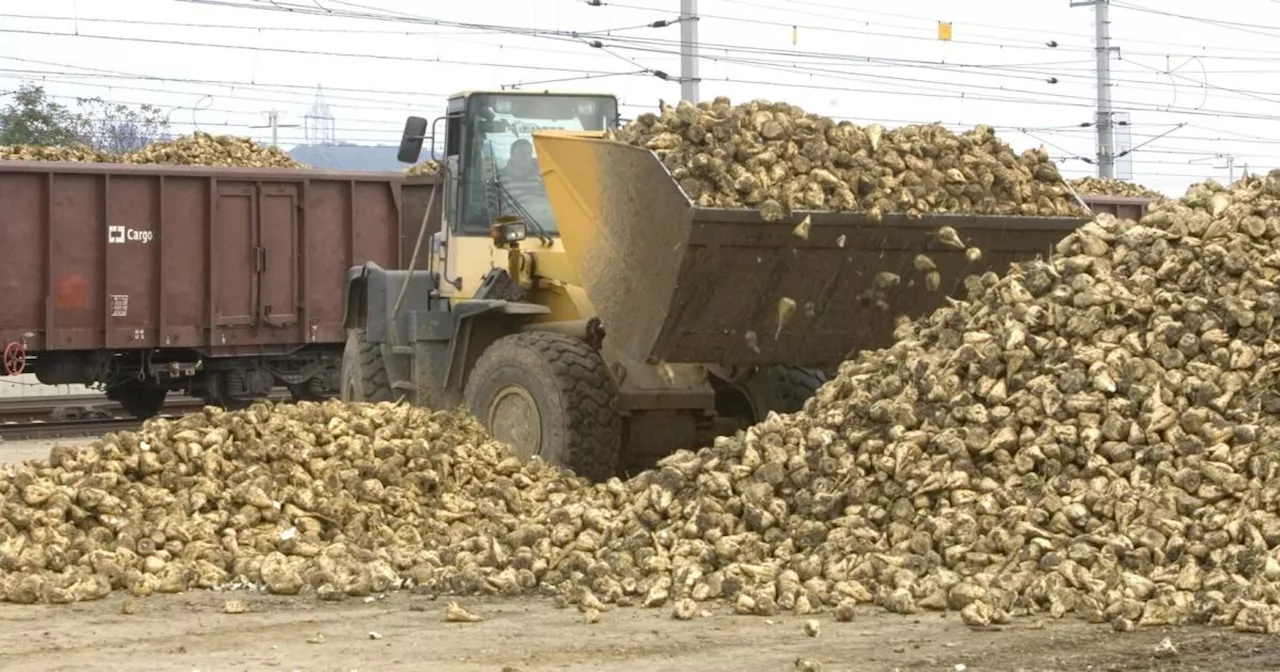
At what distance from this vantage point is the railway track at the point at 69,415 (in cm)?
1686

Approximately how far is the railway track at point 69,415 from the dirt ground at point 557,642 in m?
9.88

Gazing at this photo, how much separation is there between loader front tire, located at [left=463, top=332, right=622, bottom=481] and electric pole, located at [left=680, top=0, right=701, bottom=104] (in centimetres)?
1279

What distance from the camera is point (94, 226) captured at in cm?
1734

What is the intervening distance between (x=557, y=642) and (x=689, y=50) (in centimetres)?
1729

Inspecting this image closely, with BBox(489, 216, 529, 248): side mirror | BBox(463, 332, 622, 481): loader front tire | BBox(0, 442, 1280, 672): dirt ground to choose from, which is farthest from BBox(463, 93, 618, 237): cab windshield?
BBox(0, 442, 1280, 672): dirt ground

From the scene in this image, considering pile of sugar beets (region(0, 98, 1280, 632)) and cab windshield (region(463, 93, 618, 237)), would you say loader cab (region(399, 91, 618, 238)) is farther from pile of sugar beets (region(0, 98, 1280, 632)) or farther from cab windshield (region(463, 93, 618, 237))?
pile of sugar beets (region(0, 98, 1280, 632))

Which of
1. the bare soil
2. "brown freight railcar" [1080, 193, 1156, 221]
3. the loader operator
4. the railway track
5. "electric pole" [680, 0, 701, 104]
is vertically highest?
"electric pole" [680, 0, 701, 104]

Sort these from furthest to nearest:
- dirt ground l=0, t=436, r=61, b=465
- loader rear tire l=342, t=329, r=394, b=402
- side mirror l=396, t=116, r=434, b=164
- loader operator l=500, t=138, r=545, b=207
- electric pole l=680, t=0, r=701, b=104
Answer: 1. electric pole l=680, t=0, r=701, b=104
2. dirt ground l=0, t=436, r=61, b=465
3. loader rear tire l=342, t=329, r=394, b=402
4. loader operator l=500, t=138, r=545, b=207
5. side mirror l=396, t=116, r=434, b=164

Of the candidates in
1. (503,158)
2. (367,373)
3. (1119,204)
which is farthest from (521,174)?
(1119,204)

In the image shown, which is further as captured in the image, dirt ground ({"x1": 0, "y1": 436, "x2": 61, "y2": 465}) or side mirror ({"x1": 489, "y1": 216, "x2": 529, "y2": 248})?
dirt ground ({"x1": 0, "y1": 436, "x2": 61, "y2": 465})

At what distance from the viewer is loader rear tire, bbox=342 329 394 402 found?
40.1 feet

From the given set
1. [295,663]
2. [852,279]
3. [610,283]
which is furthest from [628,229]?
[295,663]

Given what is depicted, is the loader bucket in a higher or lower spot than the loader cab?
lower

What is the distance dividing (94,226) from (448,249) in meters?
7.00
